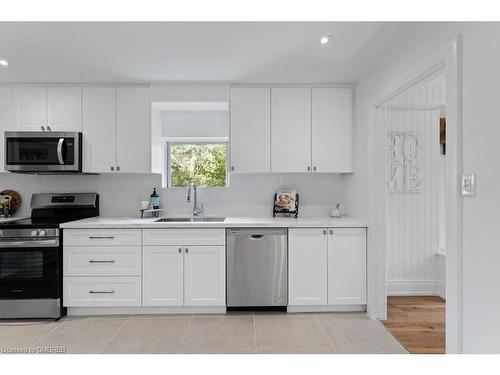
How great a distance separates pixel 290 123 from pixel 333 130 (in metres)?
0.45

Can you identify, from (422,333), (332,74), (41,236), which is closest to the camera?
(422,333)

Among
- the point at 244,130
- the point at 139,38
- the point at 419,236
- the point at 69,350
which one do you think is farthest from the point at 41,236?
the point at 419,236

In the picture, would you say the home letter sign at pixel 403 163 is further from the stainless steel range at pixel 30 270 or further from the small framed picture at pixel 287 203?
the stainless steel range at pixel 30 270

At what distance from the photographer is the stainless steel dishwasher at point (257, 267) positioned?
2.91m

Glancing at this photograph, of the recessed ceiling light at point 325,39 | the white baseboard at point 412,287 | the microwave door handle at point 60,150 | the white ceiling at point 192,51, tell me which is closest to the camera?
the white ceiling at point 192,51

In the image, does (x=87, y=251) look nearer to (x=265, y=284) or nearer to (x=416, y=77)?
(x=265, y=284)

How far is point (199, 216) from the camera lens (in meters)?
3.51

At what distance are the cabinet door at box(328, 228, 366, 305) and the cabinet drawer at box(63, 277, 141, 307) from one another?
5.79 feet

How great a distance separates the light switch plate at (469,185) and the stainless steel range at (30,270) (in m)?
3.06

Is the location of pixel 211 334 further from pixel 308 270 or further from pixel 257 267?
pixel 308 270

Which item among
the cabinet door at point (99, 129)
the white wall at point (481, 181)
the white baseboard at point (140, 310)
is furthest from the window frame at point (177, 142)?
the white wall at point (481, 181)

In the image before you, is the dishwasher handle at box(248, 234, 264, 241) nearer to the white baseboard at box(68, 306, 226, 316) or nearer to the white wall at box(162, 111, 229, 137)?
the white baseboard at box(68, 306, 226, 316)

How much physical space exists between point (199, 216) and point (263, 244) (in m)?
0.91

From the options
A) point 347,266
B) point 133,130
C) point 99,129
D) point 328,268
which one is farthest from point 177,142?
point 347,266
